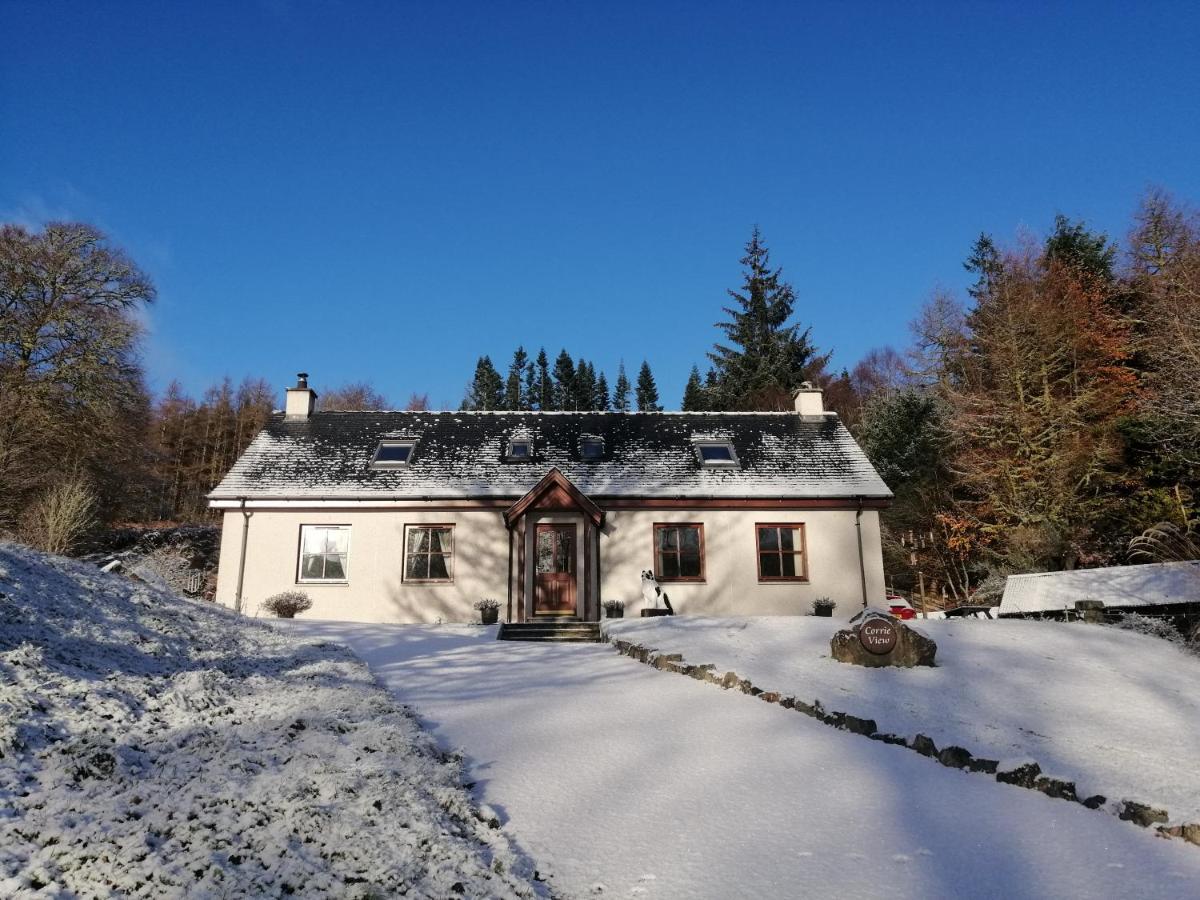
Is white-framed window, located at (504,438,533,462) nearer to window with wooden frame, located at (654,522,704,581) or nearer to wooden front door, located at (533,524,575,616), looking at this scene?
wooden front door, located at (533,524,575,616)

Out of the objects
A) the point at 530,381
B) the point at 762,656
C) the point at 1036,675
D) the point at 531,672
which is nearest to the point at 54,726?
the point at 531,672

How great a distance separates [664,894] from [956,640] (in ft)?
30.0

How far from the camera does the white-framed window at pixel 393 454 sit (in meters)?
19.7

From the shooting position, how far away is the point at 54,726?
428 cm

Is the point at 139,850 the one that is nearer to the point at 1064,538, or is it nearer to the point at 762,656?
the point at 762,656

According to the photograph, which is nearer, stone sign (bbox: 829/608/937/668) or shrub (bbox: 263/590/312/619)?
stone sign (bbox: 829/608/937/668)

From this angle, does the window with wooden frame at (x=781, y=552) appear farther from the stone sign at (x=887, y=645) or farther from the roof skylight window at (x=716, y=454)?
the stone sign at (x=887, y=645)

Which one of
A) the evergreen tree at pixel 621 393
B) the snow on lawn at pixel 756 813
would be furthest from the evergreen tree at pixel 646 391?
the snow on lawn at pixel 756 813

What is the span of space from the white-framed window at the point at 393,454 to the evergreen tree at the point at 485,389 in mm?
39190

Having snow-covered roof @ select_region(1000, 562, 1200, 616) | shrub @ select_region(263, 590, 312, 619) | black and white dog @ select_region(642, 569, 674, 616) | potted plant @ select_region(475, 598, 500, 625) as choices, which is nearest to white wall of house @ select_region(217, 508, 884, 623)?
shrub @ select_region(263, 590, 312, 619)

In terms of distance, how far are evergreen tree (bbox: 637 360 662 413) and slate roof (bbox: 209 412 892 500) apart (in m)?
45.2

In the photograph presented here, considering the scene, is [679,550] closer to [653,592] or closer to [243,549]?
[653,592]

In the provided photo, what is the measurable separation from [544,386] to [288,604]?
2085 inches

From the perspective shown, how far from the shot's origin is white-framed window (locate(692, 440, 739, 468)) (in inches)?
791
